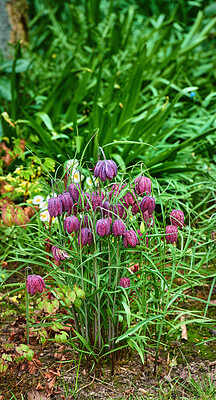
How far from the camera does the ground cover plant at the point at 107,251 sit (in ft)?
5.11

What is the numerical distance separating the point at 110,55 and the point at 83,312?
10.7 feet

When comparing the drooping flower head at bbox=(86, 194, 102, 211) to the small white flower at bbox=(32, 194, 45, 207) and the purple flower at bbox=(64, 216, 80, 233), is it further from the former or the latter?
the small white flower at bbox=(32, 194, 45, 207)

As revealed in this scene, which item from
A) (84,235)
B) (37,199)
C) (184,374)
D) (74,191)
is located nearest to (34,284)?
(84,235)

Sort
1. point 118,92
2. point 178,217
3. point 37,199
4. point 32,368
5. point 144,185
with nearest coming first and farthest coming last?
1. point 144,185
2. point 178,217
3. point 32,368
4. point 37,199
5. point 118,92

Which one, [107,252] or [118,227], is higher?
[118,227]

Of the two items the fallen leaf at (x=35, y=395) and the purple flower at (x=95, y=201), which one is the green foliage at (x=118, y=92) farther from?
the fallen leaf at (x=35, y=395)

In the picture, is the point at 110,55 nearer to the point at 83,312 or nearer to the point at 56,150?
the point at 56,150

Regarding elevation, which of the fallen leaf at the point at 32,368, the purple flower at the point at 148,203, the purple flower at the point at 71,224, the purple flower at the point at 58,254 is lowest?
the fallen leaf at the point at 32,368

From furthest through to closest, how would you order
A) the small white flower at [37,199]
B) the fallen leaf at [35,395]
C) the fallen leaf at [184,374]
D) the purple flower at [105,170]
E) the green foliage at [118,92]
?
the green foliage at [118,92] < the small white flower at [37,199] < the fallen leaf at [184,374] < the fallen leaf at [35,395] < the purple flower at [105,170]

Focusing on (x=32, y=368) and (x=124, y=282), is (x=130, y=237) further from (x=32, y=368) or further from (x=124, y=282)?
(x=32, y=368)

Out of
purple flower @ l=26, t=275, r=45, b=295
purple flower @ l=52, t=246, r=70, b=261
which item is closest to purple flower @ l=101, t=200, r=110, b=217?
purple flower @ l=52, t=246, r=70, b=261

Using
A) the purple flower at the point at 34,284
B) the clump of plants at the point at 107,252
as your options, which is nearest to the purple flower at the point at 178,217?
the clump of plants at the point at 107,252

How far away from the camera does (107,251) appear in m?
1.62

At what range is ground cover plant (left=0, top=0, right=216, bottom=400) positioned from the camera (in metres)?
1.56
